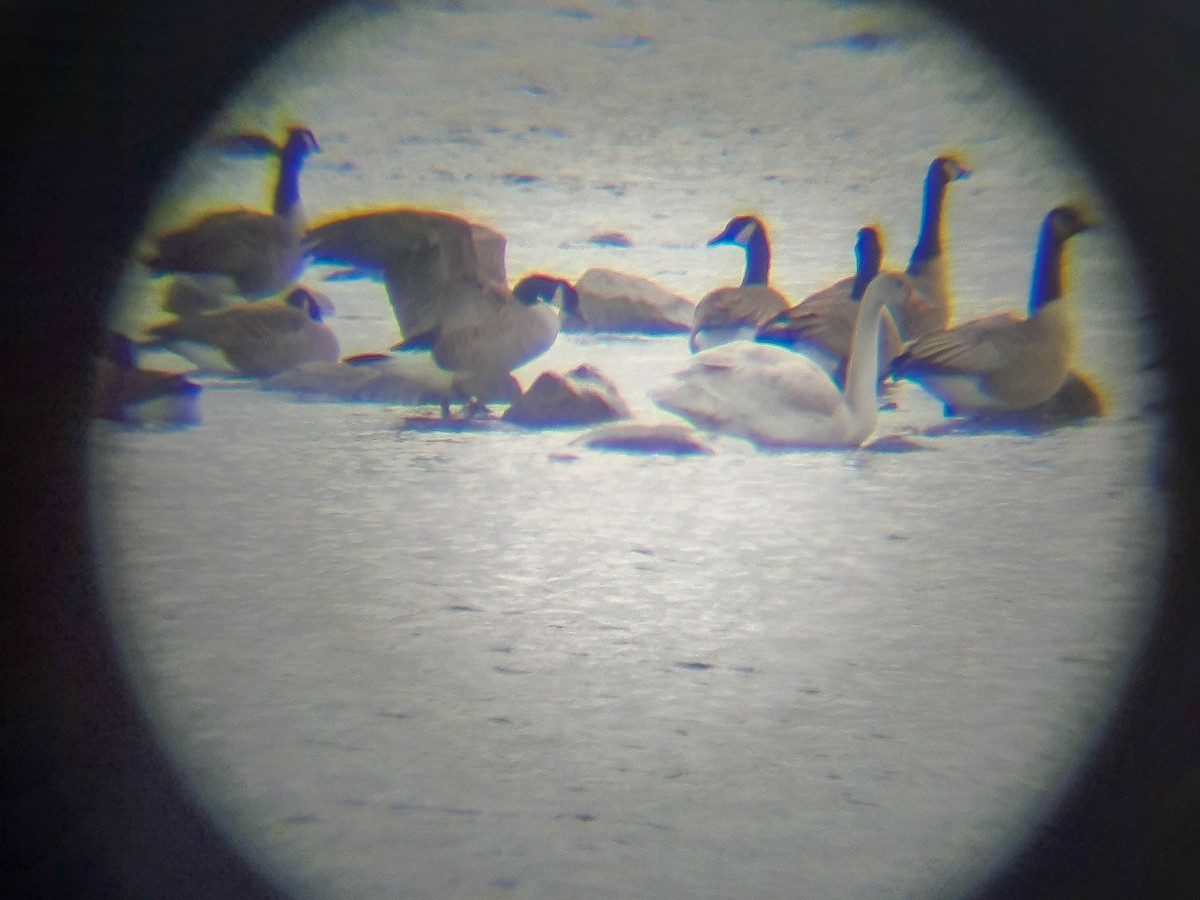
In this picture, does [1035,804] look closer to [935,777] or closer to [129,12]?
[935,777]

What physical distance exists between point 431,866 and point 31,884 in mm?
422

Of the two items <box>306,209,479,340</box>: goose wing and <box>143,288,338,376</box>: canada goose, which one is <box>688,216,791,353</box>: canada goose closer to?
<box>306,209,479,340</box>: goose wing

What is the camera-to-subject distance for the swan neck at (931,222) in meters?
1.99

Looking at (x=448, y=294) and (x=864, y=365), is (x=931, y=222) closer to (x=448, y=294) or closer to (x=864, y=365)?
(x=864, y=365)

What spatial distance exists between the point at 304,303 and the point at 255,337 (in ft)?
0.41

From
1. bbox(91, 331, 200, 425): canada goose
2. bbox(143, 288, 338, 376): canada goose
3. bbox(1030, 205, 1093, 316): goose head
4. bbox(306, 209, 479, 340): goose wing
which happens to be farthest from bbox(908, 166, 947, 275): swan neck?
bbox(91, 331, 200, 425): canada goose

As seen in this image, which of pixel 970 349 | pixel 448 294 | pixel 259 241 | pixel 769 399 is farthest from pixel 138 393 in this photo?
pixel 970 349

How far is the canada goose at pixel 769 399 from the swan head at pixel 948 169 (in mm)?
395

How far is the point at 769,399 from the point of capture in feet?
5.79

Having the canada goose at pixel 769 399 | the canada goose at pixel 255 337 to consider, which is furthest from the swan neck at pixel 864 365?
the canada goose at pixel 255 337

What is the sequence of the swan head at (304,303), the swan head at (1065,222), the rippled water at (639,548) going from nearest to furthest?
the rippled water at (639,548) < the swan head at (1065,222) < the swan head at (304,303)

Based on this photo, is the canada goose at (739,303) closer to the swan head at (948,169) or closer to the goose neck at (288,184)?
the swan head at (948,169)

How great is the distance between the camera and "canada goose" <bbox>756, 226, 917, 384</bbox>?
1.94m

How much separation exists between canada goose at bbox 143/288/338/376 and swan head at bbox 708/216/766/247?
26.6 inches
